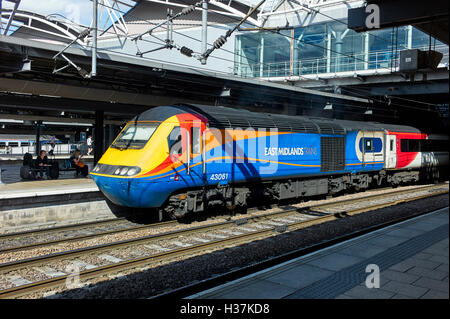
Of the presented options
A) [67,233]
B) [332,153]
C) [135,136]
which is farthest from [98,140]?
[332,153]

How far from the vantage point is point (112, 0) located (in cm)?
2183

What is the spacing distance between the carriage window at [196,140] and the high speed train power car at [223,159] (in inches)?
1.2

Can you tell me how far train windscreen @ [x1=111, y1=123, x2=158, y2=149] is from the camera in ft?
39.2

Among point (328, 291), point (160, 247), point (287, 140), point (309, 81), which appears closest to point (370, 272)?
point (328, 291)

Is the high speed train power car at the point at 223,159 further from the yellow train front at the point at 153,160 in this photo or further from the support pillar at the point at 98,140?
the support pillar at the point at 98,140

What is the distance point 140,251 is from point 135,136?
3965 mm

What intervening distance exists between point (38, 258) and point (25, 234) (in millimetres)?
2899

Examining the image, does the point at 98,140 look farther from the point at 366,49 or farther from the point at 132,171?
the point at 366,49

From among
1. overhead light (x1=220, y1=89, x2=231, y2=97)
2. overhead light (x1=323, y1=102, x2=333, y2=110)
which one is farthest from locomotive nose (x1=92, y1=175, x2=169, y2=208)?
overhead light (x1=323, y1=102, x2=333, y2=110)

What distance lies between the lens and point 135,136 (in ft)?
40.7

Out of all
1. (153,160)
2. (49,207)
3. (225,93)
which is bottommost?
(49,207)

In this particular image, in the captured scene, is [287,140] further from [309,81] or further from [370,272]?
[309,81]

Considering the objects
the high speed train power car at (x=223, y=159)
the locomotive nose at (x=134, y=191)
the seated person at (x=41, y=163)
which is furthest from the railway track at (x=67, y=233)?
the seated person at (x=41, y=163)

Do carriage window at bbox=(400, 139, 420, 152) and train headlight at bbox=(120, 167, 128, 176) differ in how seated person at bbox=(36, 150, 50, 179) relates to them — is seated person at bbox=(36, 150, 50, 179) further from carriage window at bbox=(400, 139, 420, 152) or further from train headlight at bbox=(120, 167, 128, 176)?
carriage window at bbox=(400, 139, 420, 152)
